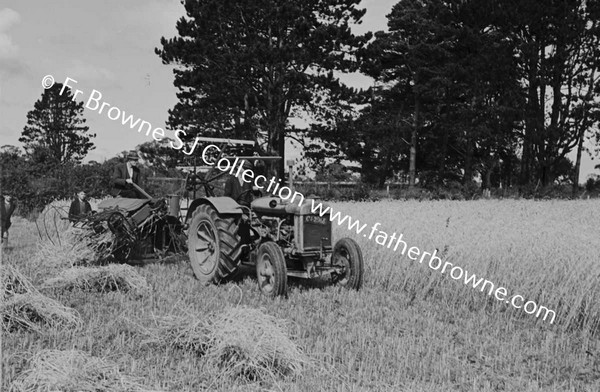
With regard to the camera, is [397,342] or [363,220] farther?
[363,220]

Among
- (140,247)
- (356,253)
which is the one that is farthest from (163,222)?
(356,253)

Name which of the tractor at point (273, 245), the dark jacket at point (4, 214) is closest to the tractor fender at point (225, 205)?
the tractor at point (273, 245)

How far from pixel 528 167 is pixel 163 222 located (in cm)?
2371

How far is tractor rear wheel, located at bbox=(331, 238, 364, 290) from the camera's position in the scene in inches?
267

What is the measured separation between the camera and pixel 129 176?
8930 mm

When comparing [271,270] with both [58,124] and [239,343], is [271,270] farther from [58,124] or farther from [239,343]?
[58,124]

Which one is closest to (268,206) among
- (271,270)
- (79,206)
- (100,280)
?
(271,270)

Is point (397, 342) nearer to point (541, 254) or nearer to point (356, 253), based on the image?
point (356, 253)

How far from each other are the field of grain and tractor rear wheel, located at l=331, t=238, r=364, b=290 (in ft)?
0.57

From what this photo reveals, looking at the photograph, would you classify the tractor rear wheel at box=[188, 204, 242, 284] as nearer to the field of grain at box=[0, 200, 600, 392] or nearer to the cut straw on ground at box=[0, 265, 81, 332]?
the field of grain at box=[0, 200, 600, 392]

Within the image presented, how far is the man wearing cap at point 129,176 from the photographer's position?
8.86 meters

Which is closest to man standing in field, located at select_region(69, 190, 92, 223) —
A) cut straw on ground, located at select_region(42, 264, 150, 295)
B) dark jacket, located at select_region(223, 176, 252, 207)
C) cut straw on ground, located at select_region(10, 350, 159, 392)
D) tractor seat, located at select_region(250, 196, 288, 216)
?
cut straw on ground, located at select_region(42, 264, 150, 295)

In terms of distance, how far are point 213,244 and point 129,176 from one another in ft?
8.07

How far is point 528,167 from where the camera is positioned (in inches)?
1098
